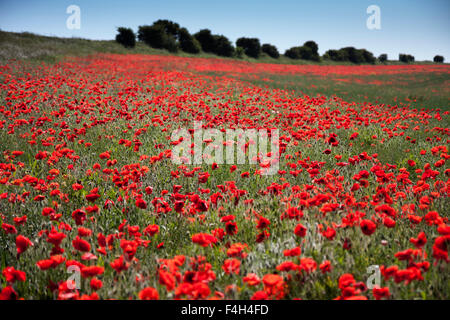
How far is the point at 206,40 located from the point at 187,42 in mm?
5477

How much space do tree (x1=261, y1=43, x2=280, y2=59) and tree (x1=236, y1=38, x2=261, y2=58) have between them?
14.0 feet

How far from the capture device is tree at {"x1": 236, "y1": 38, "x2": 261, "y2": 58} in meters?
55.6

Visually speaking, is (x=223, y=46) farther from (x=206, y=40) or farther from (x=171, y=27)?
(x=171, y=27)

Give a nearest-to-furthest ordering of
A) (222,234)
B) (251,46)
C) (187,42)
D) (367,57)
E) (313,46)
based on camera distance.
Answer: (222,234) < (187,42) < (251,46) < (313,46) < (367,57)

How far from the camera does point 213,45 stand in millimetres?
51562

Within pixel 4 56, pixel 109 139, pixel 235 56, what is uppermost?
pixel 235 56

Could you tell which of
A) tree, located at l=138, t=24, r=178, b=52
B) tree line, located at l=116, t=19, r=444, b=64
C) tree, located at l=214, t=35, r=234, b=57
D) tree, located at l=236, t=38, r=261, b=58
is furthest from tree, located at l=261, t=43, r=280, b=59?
tree, located at l=138, t=24, r=178, b=52

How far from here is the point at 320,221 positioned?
108 inches

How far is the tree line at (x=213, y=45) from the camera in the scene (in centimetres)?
4322

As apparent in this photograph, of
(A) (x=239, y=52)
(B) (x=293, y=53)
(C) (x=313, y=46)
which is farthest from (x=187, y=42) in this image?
(C) (x=313, y=46)

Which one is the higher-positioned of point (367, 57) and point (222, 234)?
point (367, 57)
